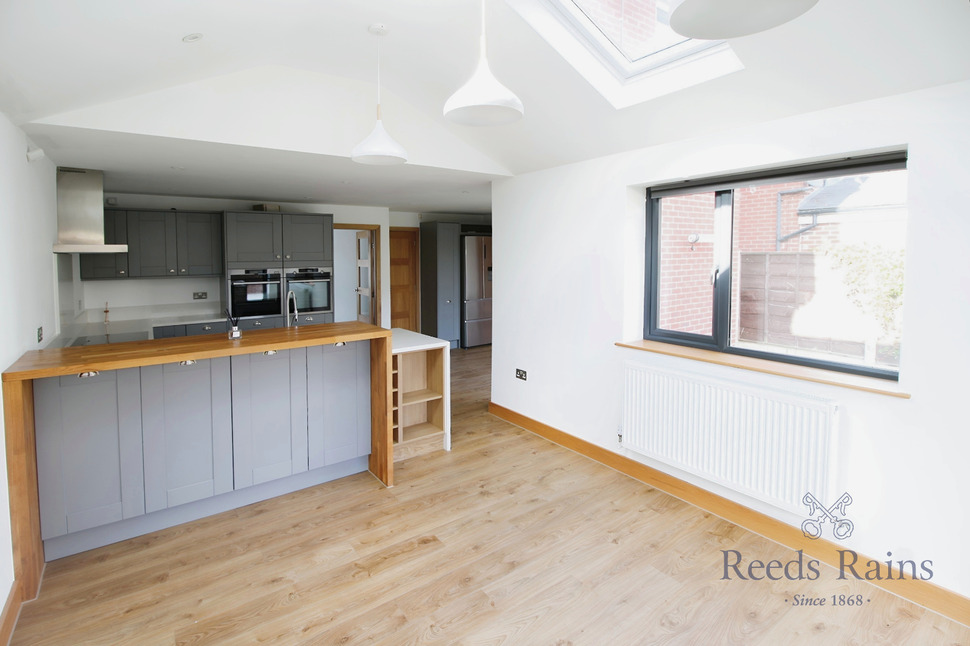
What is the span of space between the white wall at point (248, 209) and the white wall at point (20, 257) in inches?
89.2

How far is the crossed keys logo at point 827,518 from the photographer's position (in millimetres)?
2564

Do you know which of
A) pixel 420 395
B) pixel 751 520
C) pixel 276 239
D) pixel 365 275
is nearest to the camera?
pixel 751 520

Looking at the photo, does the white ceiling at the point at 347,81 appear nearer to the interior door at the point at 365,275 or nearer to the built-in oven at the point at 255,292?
the built-in oven at the point at 255,292

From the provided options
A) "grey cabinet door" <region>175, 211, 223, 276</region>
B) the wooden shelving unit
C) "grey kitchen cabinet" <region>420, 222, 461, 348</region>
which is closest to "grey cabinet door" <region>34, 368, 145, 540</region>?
the wooden shelving unit

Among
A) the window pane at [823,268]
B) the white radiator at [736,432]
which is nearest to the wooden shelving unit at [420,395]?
the white radiator at [736,432]

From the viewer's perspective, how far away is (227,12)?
7.23 feet

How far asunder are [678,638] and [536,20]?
2.99m

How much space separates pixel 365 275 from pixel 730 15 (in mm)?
7466

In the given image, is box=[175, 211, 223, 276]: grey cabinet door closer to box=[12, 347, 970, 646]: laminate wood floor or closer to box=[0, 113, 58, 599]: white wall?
box=[0, 113, 58, 599]: white wall

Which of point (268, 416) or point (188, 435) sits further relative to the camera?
point (268, 416)

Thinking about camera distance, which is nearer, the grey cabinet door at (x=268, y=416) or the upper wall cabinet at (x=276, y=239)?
the grey cabinet door at (x=268, y=416)

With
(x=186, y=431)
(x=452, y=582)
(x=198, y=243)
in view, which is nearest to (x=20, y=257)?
(x=186, y=431)

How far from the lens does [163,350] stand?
2.72 metres

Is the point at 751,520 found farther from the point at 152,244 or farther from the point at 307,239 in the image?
the point at 152,244
